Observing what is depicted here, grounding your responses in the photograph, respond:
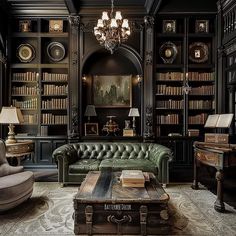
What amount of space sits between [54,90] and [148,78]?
8.01ft

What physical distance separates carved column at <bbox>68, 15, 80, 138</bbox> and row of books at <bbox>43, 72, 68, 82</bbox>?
0.81 ft

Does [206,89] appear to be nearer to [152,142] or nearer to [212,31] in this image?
[212,31]

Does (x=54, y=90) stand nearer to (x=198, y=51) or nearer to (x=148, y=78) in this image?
(x=148, y=78)

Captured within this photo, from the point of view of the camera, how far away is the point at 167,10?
21.6 feet

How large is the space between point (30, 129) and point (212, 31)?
547 centimetres

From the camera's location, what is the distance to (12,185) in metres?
3.57

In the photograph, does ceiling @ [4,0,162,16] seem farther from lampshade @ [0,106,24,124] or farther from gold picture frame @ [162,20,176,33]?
lampshade @ [0,106,24,124]

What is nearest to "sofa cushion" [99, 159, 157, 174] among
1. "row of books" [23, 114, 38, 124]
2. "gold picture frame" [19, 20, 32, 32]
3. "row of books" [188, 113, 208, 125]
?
"row of books" [188, 113, 208, 125]

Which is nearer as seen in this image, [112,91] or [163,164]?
[163,164]

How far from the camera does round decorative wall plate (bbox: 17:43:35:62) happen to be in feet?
22.5

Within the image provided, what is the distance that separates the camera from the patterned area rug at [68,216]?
10.3ft

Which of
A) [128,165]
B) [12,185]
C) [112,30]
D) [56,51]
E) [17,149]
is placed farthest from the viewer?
[56,51]

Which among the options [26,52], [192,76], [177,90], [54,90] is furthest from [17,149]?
[192,76]

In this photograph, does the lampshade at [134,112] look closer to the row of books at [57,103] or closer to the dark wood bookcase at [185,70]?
the dark wood bookcase at [185,70]
